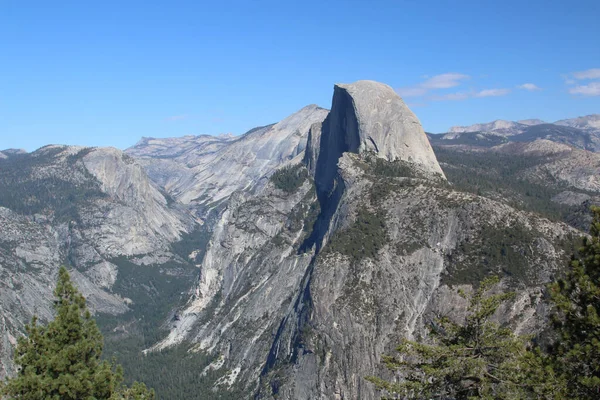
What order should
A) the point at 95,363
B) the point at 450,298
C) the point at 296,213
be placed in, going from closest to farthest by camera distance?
1. the point at 95,363
2. the point at 450,298
3. the point at 296,213

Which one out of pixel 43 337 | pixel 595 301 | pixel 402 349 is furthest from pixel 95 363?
pixel 595 301

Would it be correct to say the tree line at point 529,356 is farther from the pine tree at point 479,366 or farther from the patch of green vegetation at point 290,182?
the patch of green vegetation at point 290,182

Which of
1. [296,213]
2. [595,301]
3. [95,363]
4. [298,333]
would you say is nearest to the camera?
[595,301]

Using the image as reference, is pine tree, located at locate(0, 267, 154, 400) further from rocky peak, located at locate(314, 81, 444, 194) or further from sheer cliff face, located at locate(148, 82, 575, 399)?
rocky peak, located at locate(314, 81, 444, 194)

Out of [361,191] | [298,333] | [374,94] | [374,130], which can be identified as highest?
[374,94]

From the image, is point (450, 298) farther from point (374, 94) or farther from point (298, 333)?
point (374, 94)

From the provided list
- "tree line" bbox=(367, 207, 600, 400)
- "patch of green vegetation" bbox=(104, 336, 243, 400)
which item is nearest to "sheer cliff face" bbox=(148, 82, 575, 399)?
"patch of green vegetation" bbox=(104, 336, 243, 400)

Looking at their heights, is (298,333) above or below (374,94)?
below

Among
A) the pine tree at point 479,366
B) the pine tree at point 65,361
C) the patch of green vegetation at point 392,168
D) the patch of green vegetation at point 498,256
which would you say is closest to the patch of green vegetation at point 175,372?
the patch of green vegetation at point 498,256

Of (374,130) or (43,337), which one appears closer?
(43,337)
